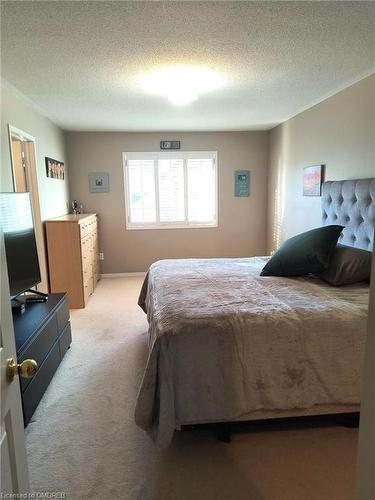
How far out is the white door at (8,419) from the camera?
85 cm

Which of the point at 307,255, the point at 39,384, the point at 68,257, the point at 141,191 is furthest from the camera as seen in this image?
the point at 141,191

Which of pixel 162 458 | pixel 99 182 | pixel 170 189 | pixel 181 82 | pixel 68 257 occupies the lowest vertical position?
pixel 162 458

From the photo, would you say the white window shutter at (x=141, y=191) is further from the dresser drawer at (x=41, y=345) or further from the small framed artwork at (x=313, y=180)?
the dresser drawer at (x=41, y=345)

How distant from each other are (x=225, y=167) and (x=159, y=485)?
4726mm

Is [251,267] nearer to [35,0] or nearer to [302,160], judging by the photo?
[302,160]

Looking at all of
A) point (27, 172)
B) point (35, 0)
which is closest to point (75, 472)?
point (35, 0)

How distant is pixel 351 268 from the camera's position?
248cm

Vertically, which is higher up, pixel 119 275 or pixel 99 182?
pixel 99 182

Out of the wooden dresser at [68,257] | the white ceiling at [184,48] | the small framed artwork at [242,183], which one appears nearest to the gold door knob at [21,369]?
the white ceiling at [184,48]

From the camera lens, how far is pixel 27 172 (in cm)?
359

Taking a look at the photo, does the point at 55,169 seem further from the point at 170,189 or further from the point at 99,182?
the point at 170,189

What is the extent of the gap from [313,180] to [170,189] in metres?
2.42

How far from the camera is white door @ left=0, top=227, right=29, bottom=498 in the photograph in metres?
0.85

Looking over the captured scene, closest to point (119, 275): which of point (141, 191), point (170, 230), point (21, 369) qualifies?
point (170, 230)
